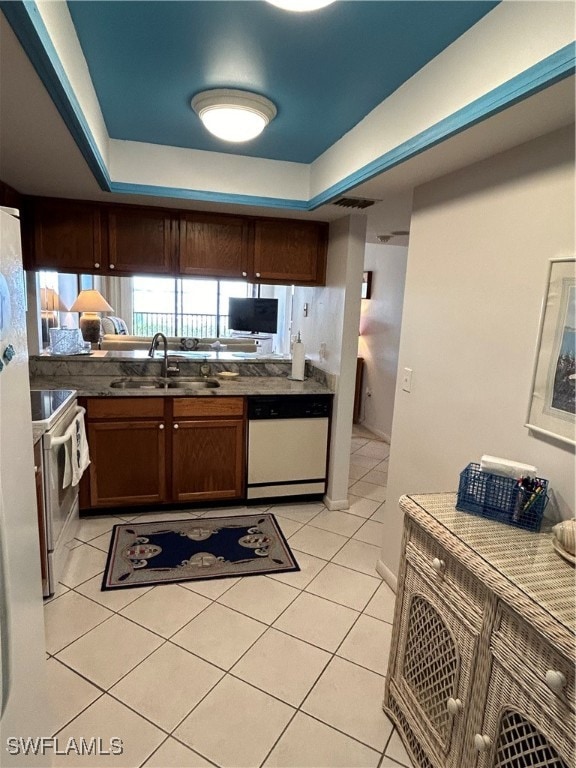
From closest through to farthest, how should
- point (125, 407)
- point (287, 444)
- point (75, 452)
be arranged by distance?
1. point (75, 452)
2. point (125, 407)
3. point (287, 444)

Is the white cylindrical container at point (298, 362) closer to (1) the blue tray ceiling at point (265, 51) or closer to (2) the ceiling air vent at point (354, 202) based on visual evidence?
(2) the ceiling air vent at point (354, 202)

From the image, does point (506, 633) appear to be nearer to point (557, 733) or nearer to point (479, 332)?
point (557, 733)

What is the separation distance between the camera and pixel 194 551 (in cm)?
269

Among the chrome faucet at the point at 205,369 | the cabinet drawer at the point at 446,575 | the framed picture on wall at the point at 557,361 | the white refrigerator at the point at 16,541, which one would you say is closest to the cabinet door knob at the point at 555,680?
the cabinet drawer at the point at 446,575

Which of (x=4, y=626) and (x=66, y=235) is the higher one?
(x=66, y=235)

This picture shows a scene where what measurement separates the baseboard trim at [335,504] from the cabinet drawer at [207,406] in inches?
38.1

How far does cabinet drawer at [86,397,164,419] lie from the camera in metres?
2.90

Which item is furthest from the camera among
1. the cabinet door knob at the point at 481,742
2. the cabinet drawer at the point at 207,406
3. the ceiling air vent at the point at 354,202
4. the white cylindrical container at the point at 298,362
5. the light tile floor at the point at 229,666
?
the white cylindrical container at the point at 298,362

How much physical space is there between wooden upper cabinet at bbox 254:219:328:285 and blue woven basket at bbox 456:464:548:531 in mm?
2260

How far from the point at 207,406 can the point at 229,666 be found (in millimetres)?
1629

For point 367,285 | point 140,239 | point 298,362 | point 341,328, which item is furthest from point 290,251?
point 367,285

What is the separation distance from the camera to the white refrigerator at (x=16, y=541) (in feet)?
3.32

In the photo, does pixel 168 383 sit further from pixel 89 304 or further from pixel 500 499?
pixel 500 499

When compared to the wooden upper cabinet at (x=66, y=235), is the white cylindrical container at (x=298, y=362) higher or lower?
lower
